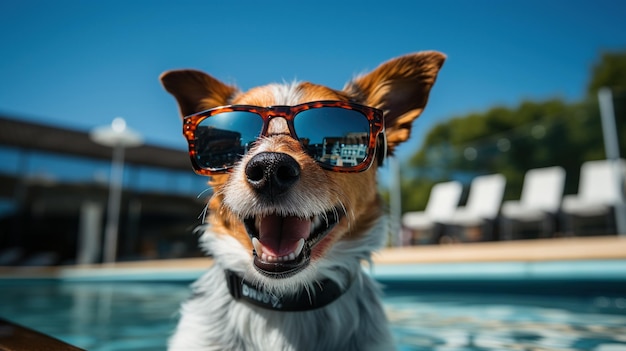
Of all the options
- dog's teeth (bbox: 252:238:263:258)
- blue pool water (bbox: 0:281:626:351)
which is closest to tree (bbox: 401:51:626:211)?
blue pool water (bbox: 0:281:626:351)

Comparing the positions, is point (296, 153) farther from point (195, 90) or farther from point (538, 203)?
point (538, 203)

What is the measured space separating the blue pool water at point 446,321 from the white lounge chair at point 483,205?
3.37 meters

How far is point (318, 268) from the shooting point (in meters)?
1.55

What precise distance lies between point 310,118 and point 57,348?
3.29ft

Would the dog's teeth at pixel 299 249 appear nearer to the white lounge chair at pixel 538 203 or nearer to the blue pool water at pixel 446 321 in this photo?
the blue pool water at pixel 446 321

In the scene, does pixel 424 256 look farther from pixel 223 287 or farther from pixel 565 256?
pixel 223 287

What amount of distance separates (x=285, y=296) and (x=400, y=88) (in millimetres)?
926

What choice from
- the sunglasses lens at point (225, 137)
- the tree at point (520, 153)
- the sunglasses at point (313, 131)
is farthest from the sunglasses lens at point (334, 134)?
the tree at point (520, 153)

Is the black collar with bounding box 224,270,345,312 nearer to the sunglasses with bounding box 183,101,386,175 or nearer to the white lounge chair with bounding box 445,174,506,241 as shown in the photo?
the sunglasses with bounding box 183,101,386,175

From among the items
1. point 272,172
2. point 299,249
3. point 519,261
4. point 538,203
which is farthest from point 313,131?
point 538,203

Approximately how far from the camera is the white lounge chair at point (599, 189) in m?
5.80

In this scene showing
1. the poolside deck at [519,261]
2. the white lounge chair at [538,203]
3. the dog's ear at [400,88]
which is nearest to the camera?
the dog's ear at [400,88]

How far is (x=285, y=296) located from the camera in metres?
1.48

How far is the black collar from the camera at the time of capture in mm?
1479
